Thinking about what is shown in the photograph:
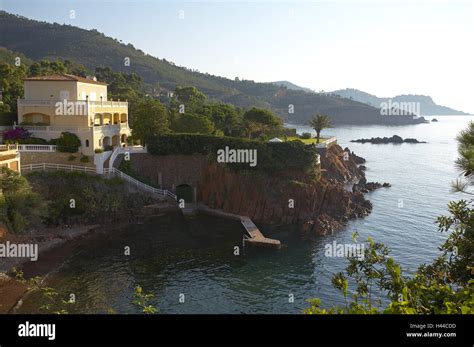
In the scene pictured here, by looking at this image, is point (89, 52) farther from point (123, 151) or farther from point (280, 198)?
point (280, 198)

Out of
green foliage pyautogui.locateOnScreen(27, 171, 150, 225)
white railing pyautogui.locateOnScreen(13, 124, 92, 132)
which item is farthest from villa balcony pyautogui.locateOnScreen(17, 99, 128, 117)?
green foliage pyautogui.locateOnScreen(27, 171, 150, 225)

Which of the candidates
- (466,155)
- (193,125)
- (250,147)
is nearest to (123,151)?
(193,125)

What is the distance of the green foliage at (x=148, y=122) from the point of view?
5012 centimetres

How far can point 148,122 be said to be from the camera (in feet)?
165

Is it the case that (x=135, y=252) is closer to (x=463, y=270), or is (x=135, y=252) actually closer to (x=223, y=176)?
(x=223, y=176)

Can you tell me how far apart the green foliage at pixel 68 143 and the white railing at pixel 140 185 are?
3858 millimetres

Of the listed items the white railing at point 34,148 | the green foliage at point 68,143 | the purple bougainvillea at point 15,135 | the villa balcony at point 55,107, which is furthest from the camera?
the villa balcony at point 55,107

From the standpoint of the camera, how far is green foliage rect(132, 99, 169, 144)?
50.1m

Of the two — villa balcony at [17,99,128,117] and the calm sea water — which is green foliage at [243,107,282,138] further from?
villa balcony at [17,99,128,117]

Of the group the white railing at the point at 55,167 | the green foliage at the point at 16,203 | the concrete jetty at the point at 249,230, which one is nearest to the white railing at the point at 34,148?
the white railing at the point at 55,167

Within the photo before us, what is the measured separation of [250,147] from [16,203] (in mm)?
23961

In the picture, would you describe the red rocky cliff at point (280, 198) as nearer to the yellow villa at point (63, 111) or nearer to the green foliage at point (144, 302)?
the yellow villa at point (63, 111)
